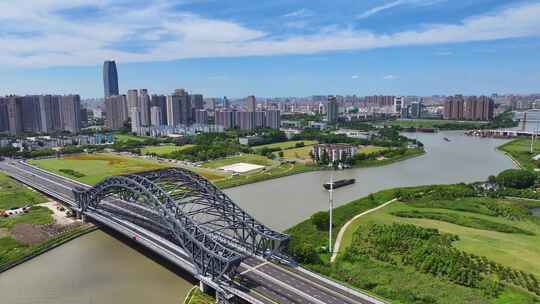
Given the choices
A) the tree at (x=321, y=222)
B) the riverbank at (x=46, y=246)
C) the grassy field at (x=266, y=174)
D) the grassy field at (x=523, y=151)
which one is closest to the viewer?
the riverbank at (x=46, y=246)

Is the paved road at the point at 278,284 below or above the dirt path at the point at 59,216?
above

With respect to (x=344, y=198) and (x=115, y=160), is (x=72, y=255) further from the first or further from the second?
(x=115, y=160)

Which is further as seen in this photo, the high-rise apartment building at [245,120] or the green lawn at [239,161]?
the high-rise apartment building at [245,120]

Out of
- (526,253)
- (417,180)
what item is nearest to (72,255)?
(526,253)

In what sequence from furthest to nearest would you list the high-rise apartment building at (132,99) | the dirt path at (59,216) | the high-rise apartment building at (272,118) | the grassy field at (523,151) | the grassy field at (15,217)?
1. the high-rise apartment building at (132,99)
2. the high-rise apartment building at (272,118)
3. the grassy field at (523,151)
4. the dirt path at (59,216)
5. the grassy field at (15,217)

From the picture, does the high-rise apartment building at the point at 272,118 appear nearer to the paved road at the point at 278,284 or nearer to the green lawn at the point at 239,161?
the green lawn at the point at 239,161

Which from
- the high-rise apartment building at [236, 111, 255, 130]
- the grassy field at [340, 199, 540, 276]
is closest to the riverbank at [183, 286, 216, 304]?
the grassy field at [340, 199, 540, 276]

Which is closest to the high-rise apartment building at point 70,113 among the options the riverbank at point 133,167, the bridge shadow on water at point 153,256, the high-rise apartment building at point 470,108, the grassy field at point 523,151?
the riverbank at point 133,167
